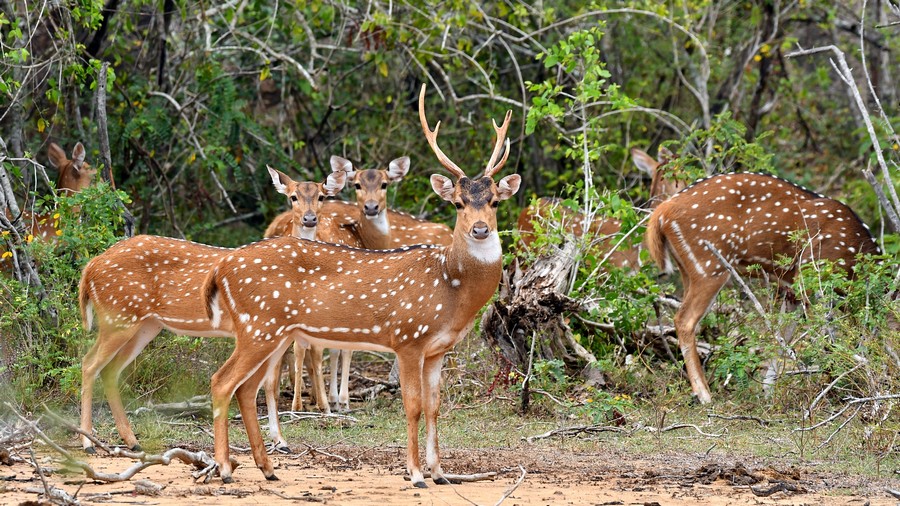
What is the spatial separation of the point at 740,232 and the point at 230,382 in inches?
200

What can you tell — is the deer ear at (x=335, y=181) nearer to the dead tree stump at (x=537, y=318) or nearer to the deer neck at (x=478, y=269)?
the dead tree stump at (x=537, y=318)

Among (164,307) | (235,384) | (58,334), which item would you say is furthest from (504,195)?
(58,334)

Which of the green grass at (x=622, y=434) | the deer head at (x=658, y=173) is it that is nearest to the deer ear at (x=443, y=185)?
the green grass at (x=622, y=434)

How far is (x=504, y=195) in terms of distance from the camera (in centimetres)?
729

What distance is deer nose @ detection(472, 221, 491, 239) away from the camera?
22.2ft

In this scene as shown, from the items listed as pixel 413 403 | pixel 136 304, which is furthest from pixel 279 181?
pixel 413 403

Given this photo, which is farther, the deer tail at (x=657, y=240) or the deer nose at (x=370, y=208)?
the deer nose at (x=370, y=208)

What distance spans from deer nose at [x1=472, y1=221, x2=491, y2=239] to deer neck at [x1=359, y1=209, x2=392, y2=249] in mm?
4100

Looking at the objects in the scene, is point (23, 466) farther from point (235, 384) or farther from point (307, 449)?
point (307, 449)

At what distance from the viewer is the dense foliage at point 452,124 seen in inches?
354

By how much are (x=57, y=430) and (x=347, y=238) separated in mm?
3586

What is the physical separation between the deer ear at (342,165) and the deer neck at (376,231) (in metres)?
0.73

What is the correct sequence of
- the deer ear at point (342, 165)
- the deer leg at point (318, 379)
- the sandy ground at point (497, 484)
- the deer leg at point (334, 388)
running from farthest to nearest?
the deer ear at point (342, 165)
the deer leg at point (334, 388)
the deer leg at point (318, 379)
the sandy ground at point (497, 484)

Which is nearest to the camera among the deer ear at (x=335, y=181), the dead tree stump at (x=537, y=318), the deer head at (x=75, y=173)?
the dead tree stump at (x=537, y=318)
